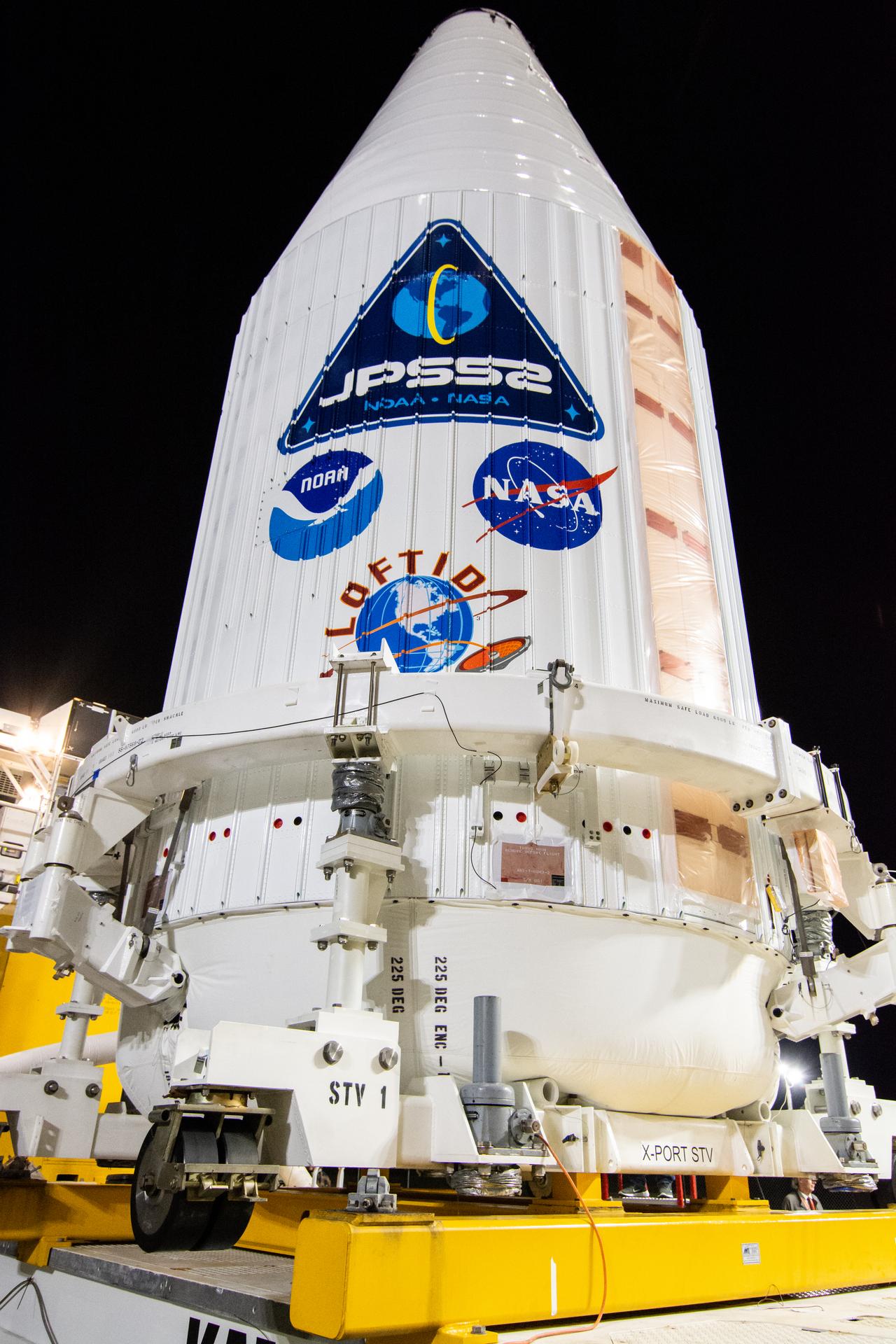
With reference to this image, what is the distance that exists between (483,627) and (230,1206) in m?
3.22

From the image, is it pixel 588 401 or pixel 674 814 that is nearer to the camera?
pixel 674 814

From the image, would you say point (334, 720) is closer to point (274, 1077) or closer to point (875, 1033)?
point (274, 1077)

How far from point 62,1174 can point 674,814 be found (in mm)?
5872

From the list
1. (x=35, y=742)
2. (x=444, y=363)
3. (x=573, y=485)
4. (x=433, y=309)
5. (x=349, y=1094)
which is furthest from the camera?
(x=35, y=742)

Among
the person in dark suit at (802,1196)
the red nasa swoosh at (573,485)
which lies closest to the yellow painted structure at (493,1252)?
the person in dark suit at (802,1196)

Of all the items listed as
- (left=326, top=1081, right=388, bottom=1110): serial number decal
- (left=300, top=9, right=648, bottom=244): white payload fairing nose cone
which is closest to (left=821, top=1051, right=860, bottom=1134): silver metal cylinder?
(left=326, top=1081, right=388, bottom=1110): serial number decal

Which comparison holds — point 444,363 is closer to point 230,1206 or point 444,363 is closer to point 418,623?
point 418,623

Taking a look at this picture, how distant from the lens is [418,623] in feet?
18.2

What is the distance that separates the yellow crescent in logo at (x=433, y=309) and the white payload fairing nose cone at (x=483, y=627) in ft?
0.06

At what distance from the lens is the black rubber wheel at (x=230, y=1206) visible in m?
3.39

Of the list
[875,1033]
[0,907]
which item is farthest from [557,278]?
[875,1033]

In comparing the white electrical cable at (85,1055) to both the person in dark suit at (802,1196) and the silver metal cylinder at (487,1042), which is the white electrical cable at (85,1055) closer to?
the silver metal cylinder at (487,1042)

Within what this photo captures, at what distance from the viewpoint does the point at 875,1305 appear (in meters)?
4.18

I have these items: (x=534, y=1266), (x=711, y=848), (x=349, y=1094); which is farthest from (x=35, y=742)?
(x=534, y=1266)
